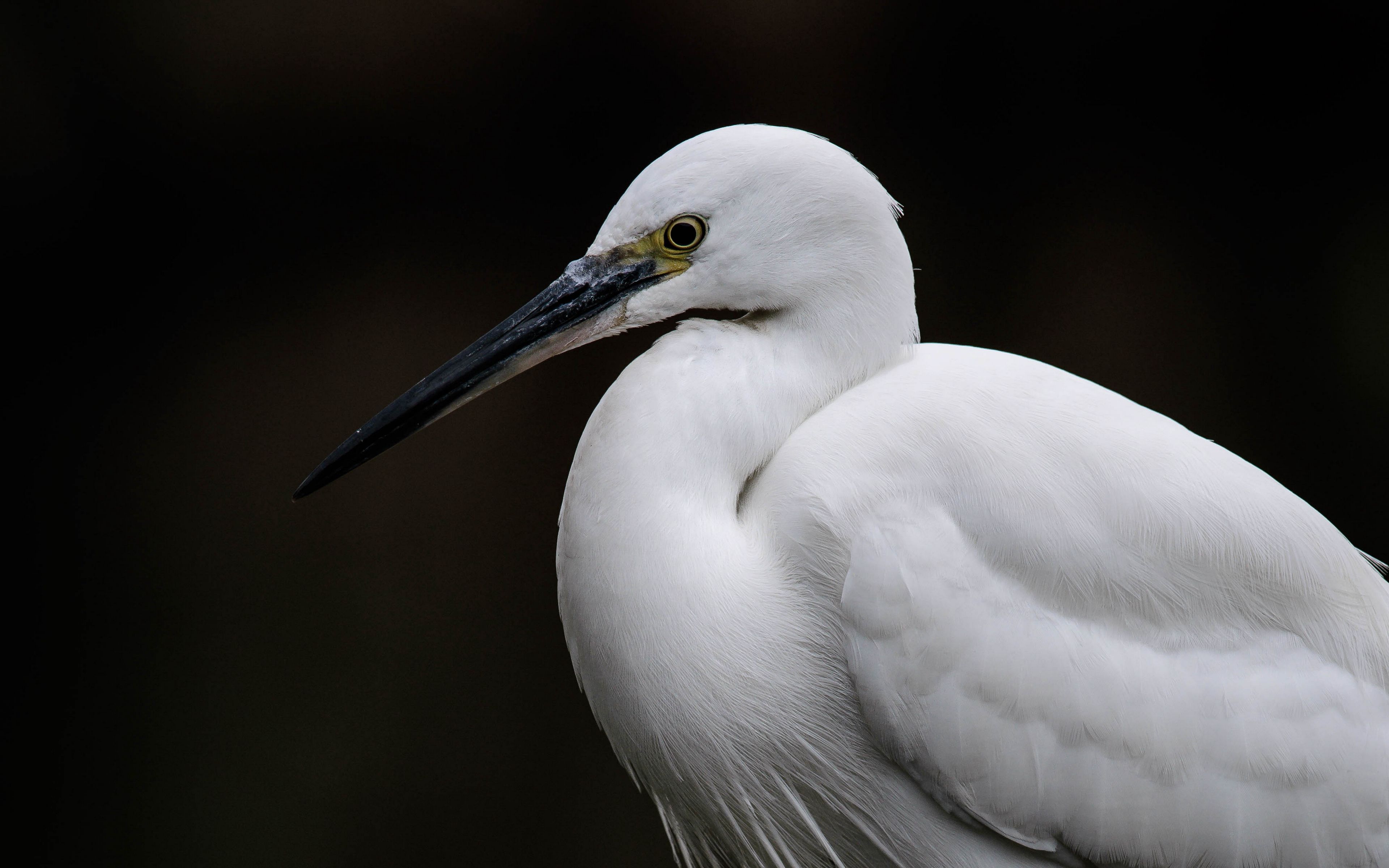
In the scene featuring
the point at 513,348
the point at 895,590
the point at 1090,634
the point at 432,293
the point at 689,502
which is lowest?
the point at 1090,634

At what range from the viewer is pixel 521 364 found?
1070 millimetres

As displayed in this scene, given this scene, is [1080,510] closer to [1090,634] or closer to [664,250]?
[1090,634]

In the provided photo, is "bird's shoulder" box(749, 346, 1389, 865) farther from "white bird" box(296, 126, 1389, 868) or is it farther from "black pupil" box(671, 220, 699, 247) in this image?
"black pupil" box(671, 220, 699, 247)

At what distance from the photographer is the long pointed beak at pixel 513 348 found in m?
1.04

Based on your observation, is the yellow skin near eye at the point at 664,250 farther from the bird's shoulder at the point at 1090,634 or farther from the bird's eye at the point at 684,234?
the bird's shoulder at the point at 1090,634

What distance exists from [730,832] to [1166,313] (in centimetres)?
171

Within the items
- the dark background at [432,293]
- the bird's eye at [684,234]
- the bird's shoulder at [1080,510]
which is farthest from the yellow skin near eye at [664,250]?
the dark background at [432,293]

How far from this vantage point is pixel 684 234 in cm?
102

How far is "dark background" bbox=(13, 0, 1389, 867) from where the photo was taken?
2059mm

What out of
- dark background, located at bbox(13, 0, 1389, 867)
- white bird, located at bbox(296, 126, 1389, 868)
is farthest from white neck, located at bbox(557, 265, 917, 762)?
dark background, located at bbox(13, 0, 1389, 867)

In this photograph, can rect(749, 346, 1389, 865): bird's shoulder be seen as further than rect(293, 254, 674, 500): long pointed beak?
No

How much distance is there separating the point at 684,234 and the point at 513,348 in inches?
7.8

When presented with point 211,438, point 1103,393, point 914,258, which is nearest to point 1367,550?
point 914,258

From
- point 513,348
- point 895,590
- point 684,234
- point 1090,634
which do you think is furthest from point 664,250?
point 1090,634
